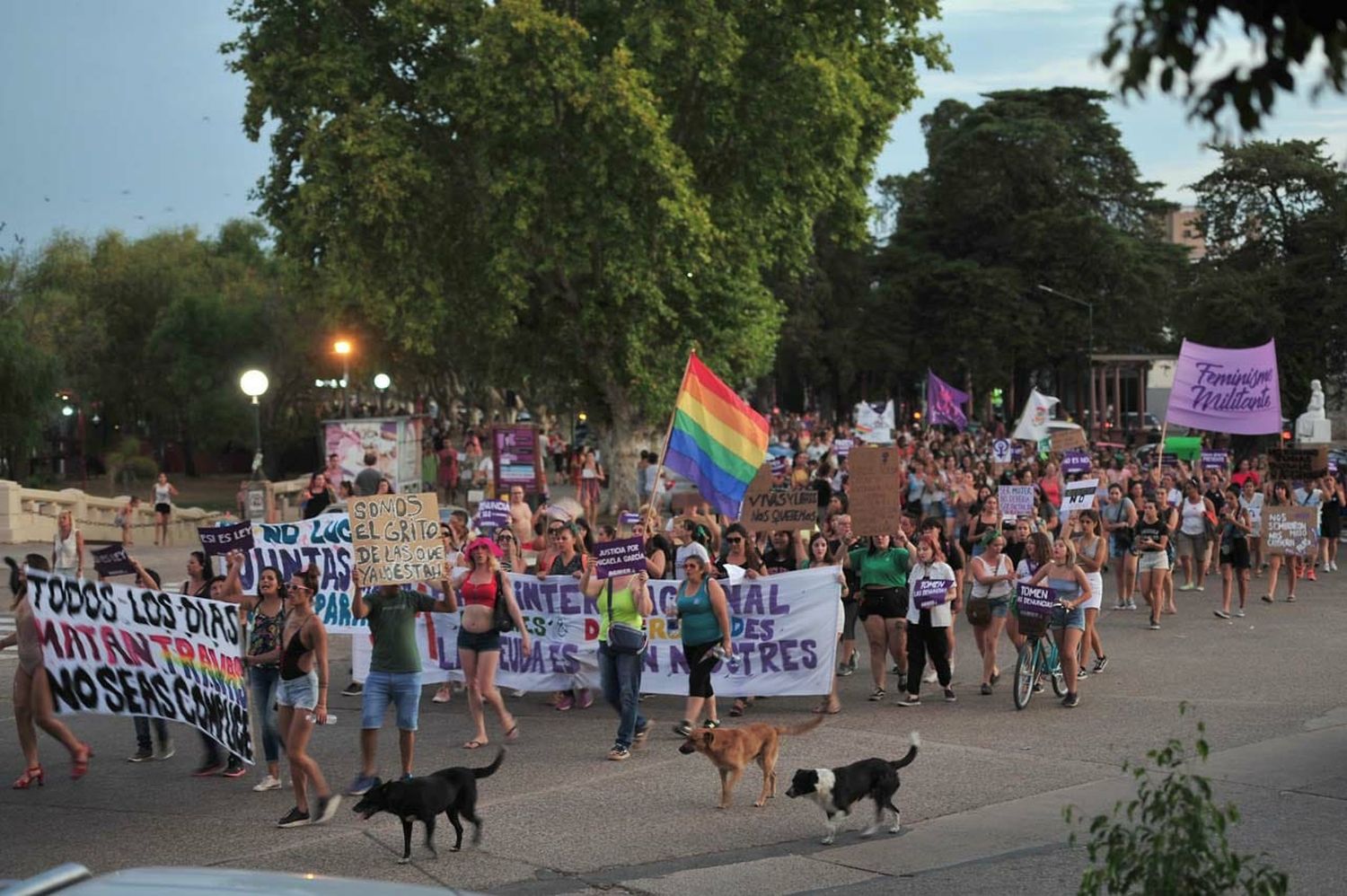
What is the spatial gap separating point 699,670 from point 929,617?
2.79m

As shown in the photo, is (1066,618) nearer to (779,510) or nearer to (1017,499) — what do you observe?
(779,510)

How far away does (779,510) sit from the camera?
1652cm

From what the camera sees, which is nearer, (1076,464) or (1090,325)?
(1076,464)

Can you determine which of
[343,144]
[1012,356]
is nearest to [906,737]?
[343,144]

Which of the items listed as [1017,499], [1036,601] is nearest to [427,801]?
[1036,601]

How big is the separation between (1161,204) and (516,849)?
221 ft

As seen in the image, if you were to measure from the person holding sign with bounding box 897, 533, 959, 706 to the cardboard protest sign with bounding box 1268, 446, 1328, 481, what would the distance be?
14.0m

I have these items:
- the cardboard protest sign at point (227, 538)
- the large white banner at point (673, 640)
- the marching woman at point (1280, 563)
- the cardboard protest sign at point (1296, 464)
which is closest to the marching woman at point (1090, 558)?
the large white banner at point (673, 640)

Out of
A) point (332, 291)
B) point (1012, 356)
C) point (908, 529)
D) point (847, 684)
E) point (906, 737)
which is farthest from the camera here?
point (1012, 356)

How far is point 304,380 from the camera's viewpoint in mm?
58656

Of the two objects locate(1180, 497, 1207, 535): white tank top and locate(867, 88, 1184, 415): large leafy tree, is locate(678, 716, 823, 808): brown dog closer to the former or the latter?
locate(1180, 497, 1207, 535): white tank top

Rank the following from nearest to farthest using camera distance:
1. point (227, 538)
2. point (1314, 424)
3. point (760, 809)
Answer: point (760, 809)
point (227, 538)
point (1314, 424)

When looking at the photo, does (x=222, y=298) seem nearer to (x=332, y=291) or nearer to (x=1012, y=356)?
(x=332, y=291)

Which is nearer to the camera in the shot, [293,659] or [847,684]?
[293,659]
